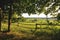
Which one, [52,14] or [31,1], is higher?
[31,1]

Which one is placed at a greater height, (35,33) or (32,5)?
(32,5)

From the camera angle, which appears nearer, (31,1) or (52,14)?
(52,14)

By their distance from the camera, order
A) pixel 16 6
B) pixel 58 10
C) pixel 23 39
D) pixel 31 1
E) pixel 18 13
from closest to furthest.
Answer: pixel 23 39, pixel 58 10, pixel 31 1, pixel 16 6, pixel 18 13

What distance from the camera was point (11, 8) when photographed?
20.8 meters

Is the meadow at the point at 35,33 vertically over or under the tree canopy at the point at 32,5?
under

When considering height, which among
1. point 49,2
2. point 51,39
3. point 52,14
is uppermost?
point 49,2

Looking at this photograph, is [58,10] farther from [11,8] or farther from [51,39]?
[11,8]

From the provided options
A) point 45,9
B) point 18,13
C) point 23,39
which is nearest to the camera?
point 23,39

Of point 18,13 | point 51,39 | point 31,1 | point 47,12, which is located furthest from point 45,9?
point 18,13

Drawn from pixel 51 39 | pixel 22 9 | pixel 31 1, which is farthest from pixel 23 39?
pixel 22 9

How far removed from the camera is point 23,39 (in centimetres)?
1600

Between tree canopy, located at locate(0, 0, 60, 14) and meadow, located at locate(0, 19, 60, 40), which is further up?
tree canopy, located at locate(0, 0, 60, 14)

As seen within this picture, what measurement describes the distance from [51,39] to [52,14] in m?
2.80

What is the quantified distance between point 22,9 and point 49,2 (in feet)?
18.0
